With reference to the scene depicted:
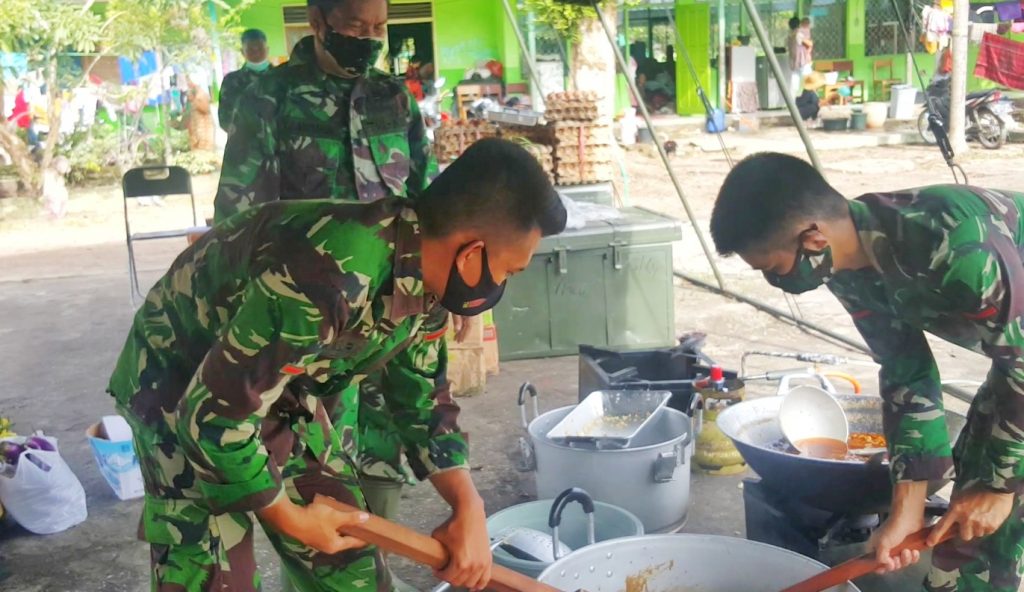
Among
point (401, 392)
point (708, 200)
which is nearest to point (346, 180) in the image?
point (401, 392)

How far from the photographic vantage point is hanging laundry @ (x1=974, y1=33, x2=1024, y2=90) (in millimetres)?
14633

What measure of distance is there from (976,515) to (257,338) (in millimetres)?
1666

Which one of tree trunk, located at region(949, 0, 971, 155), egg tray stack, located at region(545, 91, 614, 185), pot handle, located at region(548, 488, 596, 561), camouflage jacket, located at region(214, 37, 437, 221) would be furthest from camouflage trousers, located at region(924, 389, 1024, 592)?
tree trunk, located at region(949, 0, 971, 155)

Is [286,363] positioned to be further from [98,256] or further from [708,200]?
[708,200]

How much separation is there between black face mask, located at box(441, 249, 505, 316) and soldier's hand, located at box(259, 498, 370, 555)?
48 centimetres

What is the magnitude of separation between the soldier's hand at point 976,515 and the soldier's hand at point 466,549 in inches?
40.9

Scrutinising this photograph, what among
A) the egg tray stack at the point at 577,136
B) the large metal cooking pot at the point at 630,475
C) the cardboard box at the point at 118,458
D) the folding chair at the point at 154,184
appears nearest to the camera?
the large metal cooking pot at the point at 630,475

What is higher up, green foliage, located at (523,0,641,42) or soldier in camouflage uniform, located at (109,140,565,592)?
green foliage, located at (523,0,641,42)

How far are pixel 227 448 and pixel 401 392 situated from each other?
57 centimetres

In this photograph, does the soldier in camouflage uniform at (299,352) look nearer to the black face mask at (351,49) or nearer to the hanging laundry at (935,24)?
the black face mask at (351,49)

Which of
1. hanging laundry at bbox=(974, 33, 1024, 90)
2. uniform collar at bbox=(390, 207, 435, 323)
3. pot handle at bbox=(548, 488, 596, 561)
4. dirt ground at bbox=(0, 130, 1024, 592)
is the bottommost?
dirt ground at bbox=(0, 130, 1024, 592)

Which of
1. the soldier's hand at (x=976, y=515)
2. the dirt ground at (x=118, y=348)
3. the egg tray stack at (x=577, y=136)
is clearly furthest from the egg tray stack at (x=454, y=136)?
the soldier's hand at (x=976, y=515)

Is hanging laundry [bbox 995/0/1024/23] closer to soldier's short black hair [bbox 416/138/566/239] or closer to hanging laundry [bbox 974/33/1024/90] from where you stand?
hanging laundry [bbox 974/33/1024/90]

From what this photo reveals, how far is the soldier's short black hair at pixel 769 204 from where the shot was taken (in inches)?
82.2
